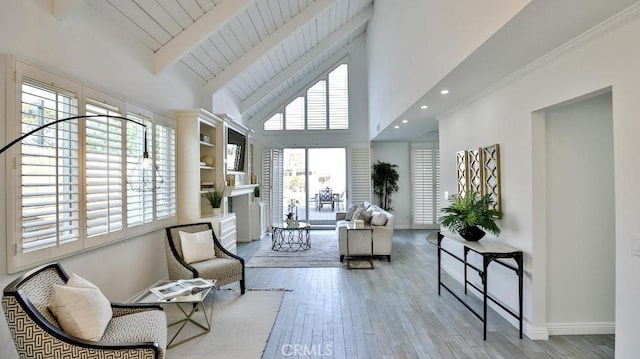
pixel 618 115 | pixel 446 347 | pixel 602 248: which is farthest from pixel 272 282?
pixel 618 115

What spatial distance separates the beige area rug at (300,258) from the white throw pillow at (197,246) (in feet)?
4.71

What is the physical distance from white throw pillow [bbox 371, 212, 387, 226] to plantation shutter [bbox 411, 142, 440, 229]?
3513 mm

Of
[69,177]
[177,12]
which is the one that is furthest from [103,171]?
[177,12]

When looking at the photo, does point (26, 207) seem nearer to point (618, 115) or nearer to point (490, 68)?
point (490, 68)

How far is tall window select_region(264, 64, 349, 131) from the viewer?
353 inches

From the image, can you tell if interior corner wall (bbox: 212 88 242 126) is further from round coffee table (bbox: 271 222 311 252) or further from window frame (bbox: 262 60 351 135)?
round coffee table (bbox: 271 222 311 252)

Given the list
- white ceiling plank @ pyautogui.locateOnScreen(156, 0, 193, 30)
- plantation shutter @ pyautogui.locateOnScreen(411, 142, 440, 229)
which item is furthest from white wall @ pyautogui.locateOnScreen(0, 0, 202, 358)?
plantation shutter @ pyautogui.locateOnScreen(411, 142, 440, 229)

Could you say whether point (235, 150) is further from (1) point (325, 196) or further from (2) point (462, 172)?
(2) point (462, 172)

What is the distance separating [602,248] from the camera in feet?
9.64

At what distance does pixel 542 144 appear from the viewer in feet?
9.57

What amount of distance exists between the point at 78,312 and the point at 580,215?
4002mm

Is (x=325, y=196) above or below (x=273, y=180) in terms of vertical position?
below

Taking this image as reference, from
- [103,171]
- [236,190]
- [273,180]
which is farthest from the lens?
[273,180]

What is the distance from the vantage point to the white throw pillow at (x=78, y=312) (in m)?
1.96
